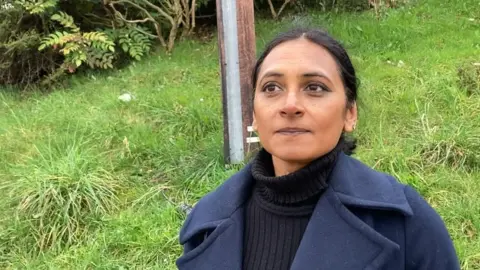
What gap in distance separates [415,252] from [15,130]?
14.9ft

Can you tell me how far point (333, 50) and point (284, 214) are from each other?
478 millimetres

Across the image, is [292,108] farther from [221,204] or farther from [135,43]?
[135,43]

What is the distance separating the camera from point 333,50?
172 centimetres

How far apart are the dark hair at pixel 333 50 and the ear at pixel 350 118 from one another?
15mm

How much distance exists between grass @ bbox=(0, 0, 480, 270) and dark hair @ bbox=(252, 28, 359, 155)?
1.28 m

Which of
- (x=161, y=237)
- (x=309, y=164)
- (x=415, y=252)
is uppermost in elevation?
(x=309, y=164)

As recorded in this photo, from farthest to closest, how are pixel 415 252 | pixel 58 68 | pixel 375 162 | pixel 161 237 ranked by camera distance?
pixel 58 68 < pixel 375 162 < pixel 161 237 < pixel 415 252

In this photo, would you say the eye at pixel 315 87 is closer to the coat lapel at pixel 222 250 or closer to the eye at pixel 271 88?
the eye at pixel 271 88

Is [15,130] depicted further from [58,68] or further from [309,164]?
[309,164]

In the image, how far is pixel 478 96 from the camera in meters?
4.80

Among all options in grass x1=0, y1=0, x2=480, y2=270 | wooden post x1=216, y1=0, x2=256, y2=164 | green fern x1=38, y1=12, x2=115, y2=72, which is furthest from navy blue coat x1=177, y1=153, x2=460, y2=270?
green fern x1=38, y1=12, x2=115, y2=72

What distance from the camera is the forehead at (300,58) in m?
1.65

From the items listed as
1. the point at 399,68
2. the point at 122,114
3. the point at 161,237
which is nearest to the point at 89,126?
the point at 122,114

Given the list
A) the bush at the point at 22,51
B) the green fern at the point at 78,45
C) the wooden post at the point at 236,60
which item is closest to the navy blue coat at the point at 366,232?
the wooden post at the point at 236,60
